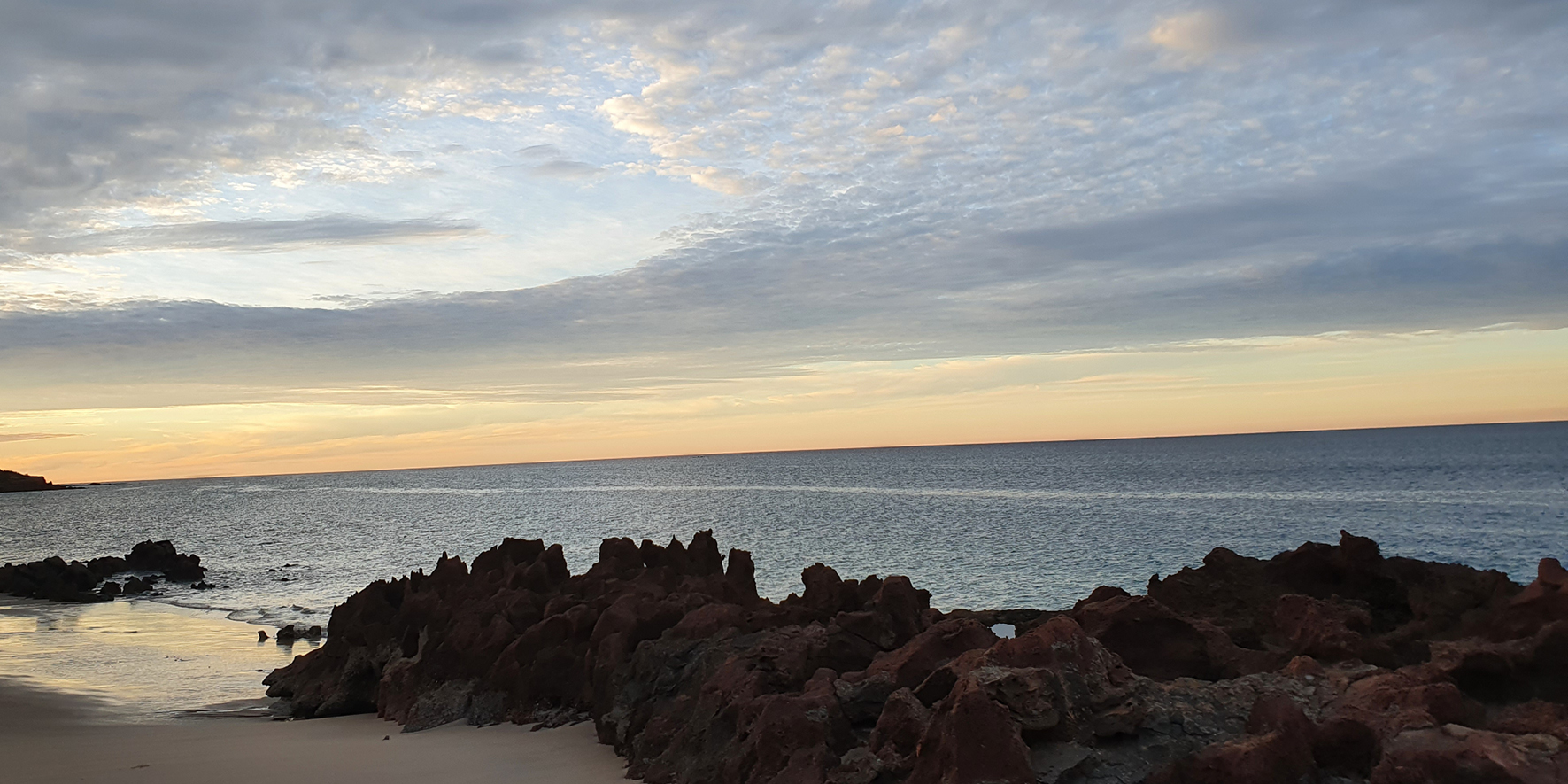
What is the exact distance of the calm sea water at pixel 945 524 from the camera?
4059cm

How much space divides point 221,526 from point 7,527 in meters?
25.1

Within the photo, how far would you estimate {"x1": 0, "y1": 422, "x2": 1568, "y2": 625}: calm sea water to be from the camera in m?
40.6

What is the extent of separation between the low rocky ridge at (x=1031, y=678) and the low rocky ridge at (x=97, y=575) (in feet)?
96.6

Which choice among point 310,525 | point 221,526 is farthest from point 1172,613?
point 221,526

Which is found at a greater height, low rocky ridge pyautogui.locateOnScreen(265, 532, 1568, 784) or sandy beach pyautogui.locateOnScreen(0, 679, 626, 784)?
low rocky ridge pyautogui.locateOnScreen(265, 532, 1568, 784)

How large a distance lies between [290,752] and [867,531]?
48329mm

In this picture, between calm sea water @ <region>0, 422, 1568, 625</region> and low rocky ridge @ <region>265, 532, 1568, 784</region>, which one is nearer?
low rocky ridge @ <region>265, 532, 1568, 784</region>

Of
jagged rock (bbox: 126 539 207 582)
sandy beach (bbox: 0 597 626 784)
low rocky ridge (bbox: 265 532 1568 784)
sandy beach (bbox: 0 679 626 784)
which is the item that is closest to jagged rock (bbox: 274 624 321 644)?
sandy beach (bbox: 0 597 626 784)

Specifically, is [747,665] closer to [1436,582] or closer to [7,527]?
[1436,582]

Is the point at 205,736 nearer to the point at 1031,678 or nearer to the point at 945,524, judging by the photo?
the point at 1031,678

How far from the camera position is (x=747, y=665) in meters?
10.9

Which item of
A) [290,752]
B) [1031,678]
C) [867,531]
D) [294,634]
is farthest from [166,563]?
[1031,678]

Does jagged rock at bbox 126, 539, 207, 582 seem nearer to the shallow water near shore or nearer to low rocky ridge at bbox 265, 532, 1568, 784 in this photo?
the shallow water near shore

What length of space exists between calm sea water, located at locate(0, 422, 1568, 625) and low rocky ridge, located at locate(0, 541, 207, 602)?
2016 mm
